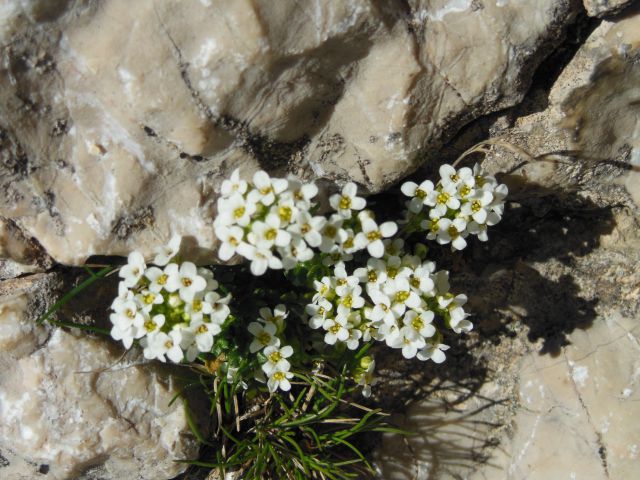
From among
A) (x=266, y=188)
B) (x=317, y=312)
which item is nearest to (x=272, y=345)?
(x=317, y=312)

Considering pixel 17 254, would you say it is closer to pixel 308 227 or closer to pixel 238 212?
pixel 238 212

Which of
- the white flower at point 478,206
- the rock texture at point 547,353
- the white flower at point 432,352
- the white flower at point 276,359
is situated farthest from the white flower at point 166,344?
the rock texture at point 547,353

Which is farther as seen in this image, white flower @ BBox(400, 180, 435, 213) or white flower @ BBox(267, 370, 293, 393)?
white flower @ BBox(267, 370, 293, 393)

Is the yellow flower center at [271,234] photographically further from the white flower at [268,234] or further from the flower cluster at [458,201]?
the flower cluster at [458,201]

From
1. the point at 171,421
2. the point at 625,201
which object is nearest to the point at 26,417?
the point at 171,421

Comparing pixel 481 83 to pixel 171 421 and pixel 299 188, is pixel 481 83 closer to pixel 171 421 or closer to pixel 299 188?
pixel 299 188

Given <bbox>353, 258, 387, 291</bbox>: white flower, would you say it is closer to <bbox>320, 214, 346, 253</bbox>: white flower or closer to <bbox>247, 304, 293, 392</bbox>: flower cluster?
<bbox>320, 214, 346, 253</bbox>: white flower

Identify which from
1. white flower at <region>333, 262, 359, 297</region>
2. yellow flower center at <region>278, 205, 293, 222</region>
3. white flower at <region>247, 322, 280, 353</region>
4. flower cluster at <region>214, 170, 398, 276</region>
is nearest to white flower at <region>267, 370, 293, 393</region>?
white flower at <region>247, 322, 280, 353</region>
